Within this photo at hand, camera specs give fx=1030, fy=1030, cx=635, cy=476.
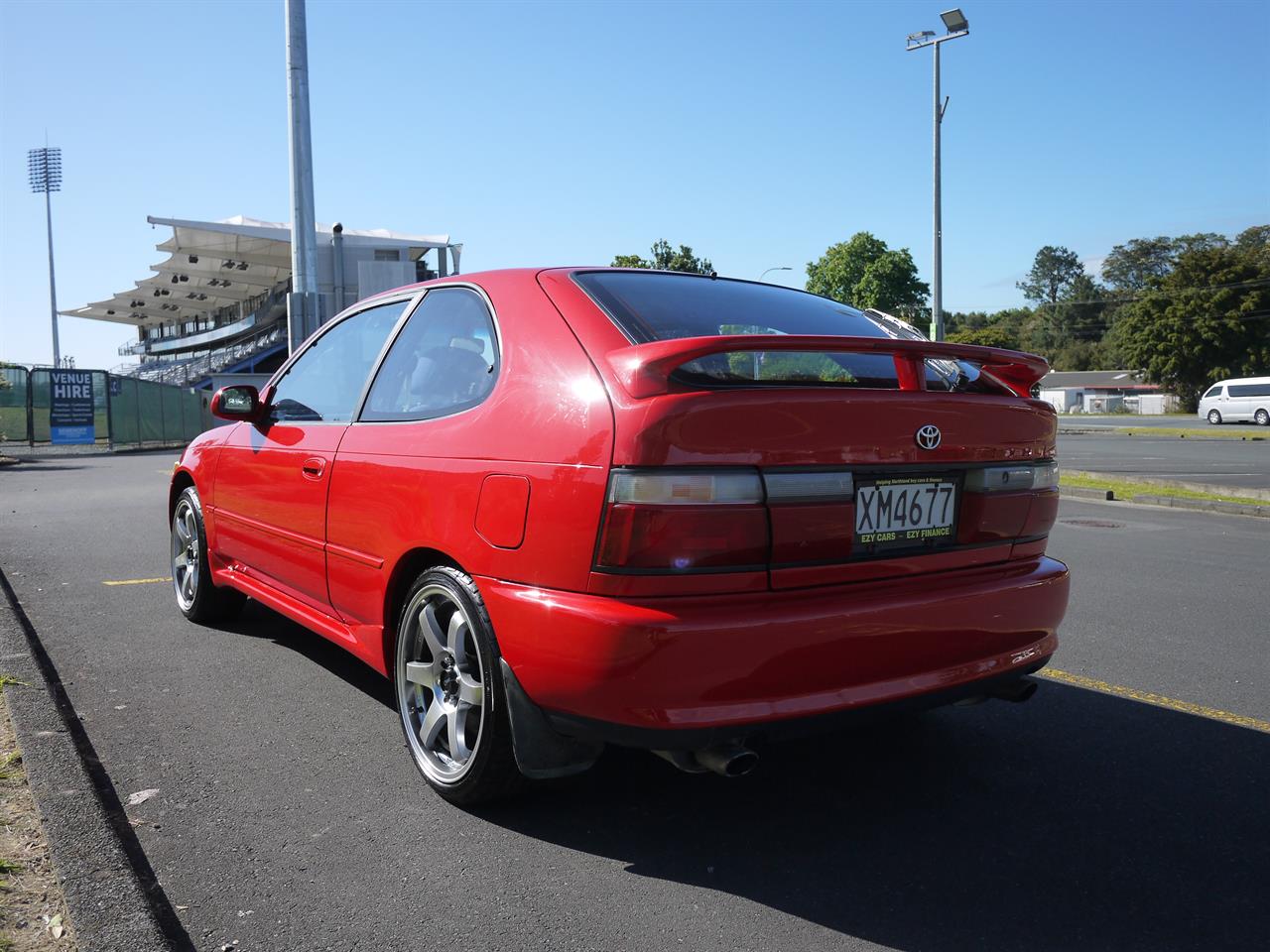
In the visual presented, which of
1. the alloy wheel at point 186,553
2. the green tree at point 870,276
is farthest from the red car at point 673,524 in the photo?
the green tree at point 870,276

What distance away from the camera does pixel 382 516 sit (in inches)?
131

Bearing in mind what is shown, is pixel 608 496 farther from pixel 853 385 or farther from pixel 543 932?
pixel 543 932

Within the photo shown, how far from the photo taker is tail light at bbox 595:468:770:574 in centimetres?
249

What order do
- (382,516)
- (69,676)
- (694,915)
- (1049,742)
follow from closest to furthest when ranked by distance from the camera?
(694,915), (382,516), (1049,742), (69,676)

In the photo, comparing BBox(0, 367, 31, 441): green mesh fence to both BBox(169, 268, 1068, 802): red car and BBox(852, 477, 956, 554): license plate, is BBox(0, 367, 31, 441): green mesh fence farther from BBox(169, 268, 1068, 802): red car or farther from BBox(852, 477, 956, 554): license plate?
BBox(852, 477, 956, 554): license plate

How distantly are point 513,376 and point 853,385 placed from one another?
37.7 inches

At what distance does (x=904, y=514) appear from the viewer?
285 centimetres

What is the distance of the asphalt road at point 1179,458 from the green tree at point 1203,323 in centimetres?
3562

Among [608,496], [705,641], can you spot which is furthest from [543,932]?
[608,496]

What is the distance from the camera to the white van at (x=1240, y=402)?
40969mm

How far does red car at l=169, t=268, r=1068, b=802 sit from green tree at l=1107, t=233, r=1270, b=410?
6871 cm

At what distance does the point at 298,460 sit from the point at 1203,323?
69.5m

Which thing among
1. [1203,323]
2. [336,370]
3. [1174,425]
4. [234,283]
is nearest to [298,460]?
[336,370]

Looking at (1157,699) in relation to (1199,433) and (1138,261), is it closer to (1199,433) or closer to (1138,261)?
(1199,433)
